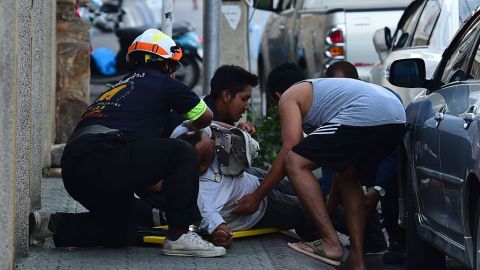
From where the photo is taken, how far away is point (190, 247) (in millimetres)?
7102

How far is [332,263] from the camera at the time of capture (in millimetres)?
7406

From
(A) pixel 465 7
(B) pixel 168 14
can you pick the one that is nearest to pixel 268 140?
(A) pixel 465 7

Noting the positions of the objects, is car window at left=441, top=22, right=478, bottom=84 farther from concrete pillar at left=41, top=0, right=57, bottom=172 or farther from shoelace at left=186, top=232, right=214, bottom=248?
concrete pillar at left=41, top=0, right=57, bottom=172

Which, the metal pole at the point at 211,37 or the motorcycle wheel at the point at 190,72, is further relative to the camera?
the motorcycle wheel at the point at 190,72

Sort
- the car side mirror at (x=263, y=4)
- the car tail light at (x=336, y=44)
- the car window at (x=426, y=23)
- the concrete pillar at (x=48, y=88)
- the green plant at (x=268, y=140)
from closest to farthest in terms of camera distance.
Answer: the concrete pillar at (x=48, y=88) → the car window at (x=426, y=23) → the green plant at (x=268, y=140) → the car side mirror at (x=263, y=4) → the car tail light at (x=336, y=44)

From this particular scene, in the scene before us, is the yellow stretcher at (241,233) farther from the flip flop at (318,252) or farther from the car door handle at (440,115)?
the car door handle at (440,115)

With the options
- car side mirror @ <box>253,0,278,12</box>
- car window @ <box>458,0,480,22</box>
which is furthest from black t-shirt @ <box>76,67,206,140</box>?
car side mirror @ <box>253,0,278,12</box>

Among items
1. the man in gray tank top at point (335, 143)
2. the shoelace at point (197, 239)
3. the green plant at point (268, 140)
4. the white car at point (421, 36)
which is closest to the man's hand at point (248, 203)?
the man in gray tank top at point (335, 143)

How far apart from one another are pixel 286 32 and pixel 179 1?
34.3 m

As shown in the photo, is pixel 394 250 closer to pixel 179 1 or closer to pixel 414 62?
pixel 414 62

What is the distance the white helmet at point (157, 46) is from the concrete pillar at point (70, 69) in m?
→ 4.37

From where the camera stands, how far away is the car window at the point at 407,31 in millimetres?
10922

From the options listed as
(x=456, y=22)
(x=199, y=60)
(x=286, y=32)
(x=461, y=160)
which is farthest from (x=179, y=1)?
(x=461, y=160)

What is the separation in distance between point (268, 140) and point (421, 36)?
63.9 inches
